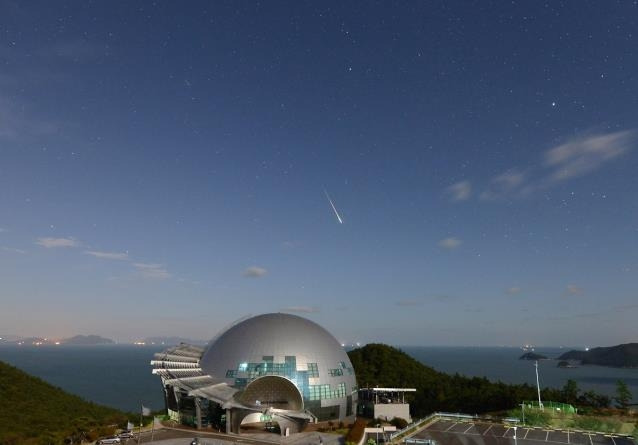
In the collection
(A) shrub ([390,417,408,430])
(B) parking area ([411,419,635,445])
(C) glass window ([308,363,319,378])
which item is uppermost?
(C) glass window ([308,363,319,378])

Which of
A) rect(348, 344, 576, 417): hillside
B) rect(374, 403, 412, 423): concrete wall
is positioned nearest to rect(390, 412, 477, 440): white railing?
rect(374, 403, 412, 423): concrete wall

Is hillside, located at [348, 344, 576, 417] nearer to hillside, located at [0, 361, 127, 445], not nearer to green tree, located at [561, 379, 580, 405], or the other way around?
green tree, located at [561, 379, 580, 405]

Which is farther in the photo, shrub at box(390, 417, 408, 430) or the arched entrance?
shrub at box(390, 417, 408, 430)

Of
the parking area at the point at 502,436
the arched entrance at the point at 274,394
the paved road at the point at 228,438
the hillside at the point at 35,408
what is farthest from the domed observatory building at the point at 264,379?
the parking area at the point at 502,436

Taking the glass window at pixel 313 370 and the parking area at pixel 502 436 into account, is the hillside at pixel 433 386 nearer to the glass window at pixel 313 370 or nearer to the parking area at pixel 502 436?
the parking area at pixel 502 436

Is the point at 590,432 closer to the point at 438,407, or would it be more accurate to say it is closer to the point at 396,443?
the point at 396,443

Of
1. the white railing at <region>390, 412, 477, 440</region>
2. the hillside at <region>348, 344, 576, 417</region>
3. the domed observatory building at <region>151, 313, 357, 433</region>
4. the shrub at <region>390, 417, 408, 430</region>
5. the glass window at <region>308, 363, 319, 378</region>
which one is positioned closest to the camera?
the white railing at <region>390, 412, 477, 440</region>

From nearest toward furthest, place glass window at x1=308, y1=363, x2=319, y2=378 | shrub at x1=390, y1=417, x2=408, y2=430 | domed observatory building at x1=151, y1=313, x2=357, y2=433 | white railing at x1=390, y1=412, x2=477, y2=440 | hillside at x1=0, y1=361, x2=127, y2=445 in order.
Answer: white railing at x1=390, y1=412, x2=477, y2=440 → domed observatory building at x1=151, y1=313, x2=357, y2=433 → shrub at x1=390, y1=417, x2=408, y2=430 → glass window at x1=308, y1=363, x2=319, y2=378 → hillside at x1=0, y1=361, x2=127, y2=445

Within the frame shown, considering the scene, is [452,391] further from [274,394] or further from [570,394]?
[274,394]
